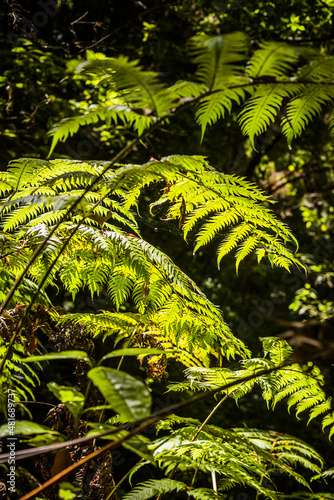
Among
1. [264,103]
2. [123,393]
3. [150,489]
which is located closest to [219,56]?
[264,103]

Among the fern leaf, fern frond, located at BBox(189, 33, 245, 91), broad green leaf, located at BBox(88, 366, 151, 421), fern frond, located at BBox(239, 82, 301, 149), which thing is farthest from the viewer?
the fern leaf

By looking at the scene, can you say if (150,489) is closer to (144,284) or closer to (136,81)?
(144,284)

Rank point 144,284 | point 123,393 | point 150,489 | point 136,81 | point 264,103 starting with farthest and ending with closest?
point 144,284
point 150,489
point 264,103
point 136,81
point 123,393

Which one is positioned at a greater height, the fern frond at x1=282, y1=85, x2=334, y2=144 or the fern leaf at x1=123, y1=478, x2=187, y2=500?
the fern frond at x1=282, y1=85, x2=334, y2=144

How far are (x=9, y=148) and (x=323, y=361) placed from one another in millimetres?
3485

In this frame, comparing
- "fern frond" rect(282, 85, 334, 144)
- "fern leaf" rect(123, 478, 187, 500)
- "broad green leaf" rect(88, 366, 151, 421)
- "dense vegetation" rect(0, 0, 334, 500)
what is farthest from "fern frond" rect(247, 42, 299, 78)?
"fern leaf" rect(123, 478, 187, 500)

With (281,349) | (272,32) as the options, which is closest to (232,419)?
(281,349)

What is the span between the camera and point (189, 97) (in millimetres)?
612

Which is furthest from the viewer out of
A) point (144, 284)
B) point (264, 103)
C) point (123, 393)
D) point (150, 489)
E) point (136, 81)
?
point (144, 284)

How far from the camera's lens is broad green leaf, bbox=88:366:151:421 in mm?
425

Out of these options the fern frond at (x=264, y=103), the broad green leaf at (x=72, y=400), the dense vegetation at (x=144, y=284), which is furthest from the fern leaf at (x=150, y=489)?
the fern frond at (x=264, y=103)

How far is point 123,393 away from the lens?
451mm

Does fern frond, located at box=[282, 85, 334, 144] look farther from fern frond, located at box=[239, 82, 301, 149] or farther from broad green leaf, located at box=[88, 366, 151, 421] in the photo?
broad green leaf, located at box=[88, 366, 151, 421]

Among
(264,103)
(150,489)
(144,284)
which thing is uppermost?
(264,103)
